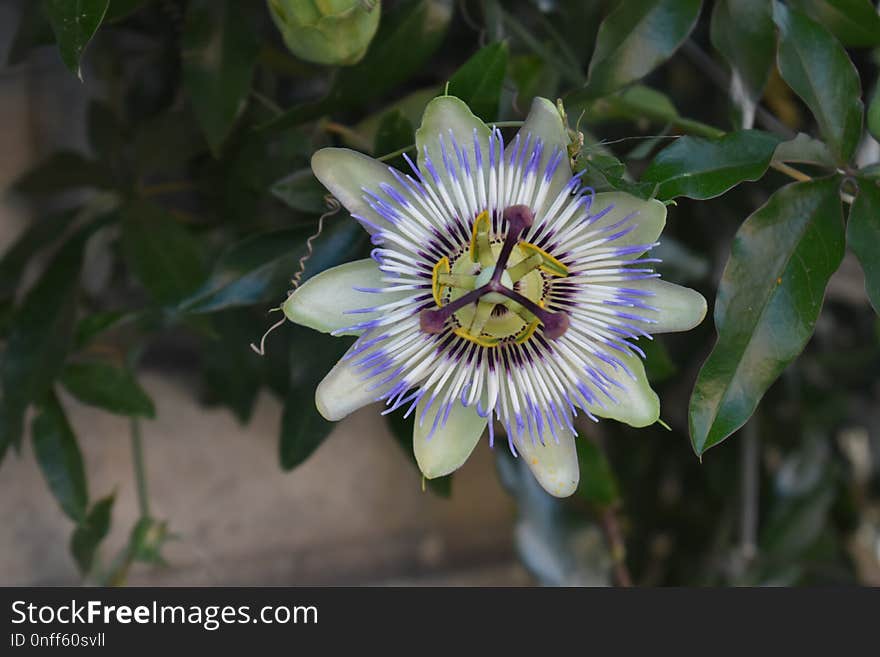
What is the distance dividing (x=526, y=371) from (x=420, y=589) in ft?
1.56

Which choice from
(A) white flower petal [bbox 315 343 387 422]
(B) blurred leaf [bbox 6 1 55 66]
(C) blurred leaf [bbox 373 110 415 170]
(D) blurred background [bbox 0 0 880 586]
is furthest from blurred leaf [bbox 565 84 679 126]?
(B) blurred leaf [bbox 6 1 55 66]

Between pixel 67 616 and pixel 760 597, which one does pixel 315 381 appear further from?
pixel 760 597

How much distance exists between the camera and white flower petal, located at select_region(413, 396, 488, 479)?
2.55ft

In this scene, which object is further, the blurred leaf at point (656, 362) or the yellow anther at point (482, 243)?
the blurred leaf at point (656, 362)

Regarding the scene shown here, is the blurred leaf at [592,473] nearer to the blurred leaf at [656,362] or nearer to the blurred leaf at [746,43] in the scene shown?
the blurred leaf at [656,362]

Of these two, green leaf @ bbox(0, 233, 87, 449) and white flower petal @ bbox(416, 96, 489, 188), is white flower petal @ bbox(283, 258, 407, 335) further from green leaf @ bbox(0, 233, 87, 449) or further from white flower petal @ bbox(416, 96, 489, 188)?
green leaf @ bbox(0, 233, 87, 449)

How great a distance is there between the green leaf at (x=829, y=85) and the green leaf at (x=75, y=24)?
2.02 feet

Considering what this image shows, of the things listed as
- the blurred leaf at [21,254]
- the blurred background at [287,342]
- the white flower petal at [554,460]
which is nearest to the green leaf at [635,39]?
the blurred background at [287,342]

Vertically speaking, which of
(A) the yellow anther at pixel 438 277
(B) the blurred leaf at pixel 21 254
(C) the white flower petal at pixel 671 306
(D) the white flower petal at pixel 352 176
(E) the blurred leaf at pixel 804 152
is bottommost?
(C) the white flower petal at pixel 671 306

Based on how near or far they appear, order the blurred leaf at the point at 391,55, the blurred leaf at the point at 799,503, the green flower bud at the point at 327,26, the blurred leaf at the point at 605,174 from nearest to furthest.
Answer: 1. the blurred leaf at the point at 605,174
2. the green flower bud at the point at 327,26
3. the blurred leaf at the point at 391,55
4. the blurred leaf at the point at 799,503

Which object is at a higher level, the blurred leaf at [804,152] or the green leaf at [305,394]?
the blurred leaf at [804,152]

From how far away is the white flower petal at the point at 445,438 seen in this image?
78 cm

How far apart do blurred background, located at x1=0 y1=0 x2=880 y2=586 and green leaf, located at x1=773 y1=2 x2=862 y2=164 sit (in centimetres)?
11

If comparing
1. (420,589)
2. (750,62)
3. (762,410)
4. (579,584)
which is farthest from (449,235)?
(762,410)
